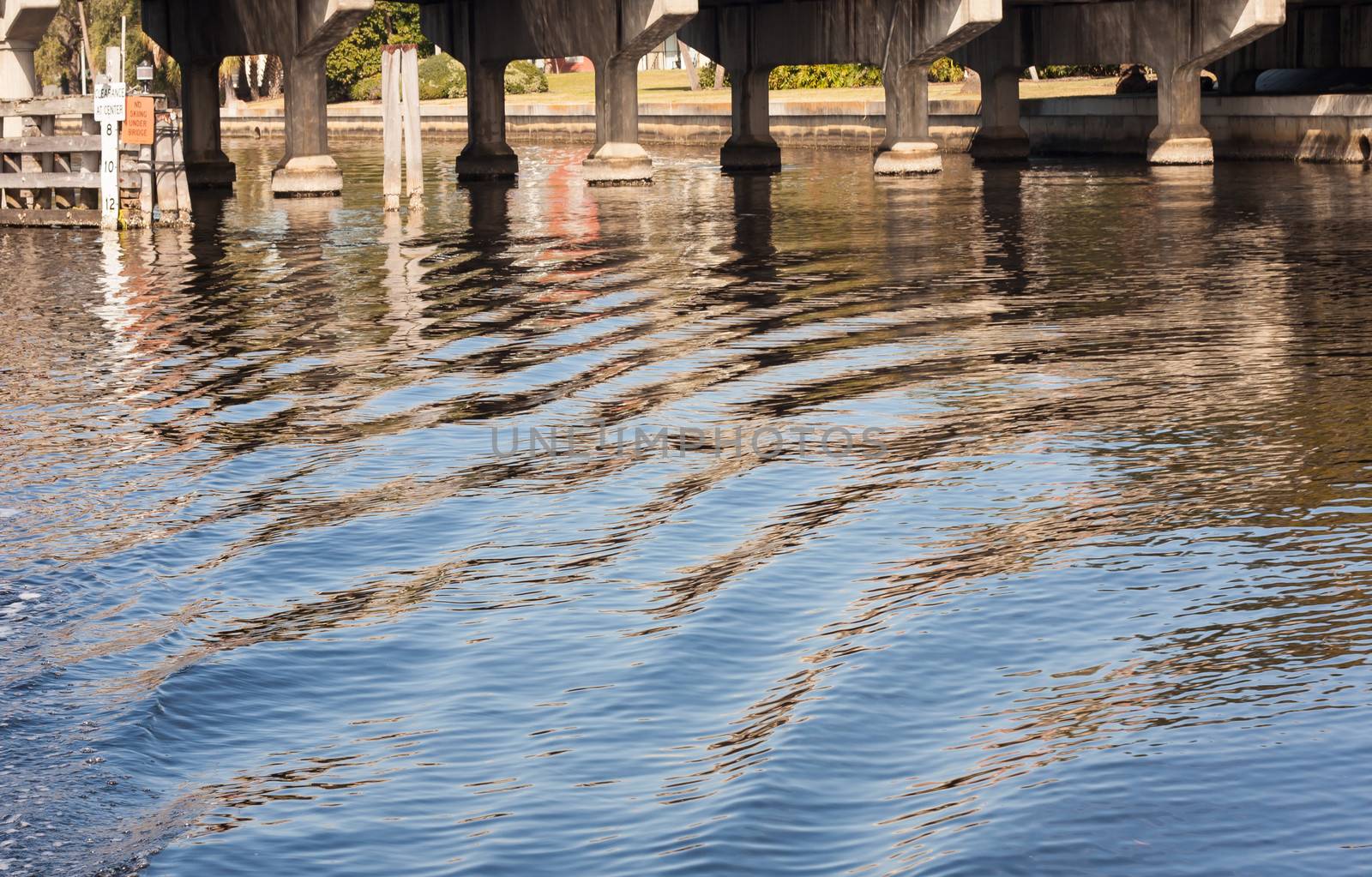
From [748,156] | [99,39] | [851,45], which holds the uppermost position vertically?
[99,39]

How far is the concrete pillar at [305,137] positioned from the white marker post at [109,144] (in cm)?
837

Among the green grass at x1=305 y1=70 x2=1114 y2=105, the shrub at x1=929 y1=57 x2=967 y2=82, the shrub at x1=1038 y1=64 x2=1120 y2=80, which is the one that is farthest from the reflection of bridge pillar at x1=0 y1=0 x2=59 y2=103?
the shrub at x1=929 y1=57 x2=967 y2=82

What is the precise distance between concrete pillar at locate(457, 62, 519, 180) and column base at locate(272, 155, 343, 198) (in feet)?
23.0

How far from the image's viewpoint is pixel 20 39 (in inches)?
1245

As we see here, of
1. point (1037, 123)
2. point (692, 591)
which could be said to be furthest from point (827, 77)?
point (692, 591)

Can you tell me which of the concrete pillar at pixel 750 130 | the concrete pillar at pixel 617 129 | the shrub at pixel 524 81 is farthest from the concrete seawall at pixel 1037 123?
the concrete pillar at pixel 617 129

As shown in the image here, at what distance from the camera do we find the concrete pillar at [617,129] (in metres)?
40.7

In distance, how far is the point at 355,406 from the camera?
552 inches

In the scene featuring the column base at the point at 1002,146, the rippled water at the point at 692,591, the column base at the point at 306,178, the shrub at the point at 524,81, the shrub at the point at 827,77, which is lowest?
the rippled water at the point at 692,591

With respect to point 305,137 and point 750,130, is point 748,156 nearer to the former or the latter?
point 750,130

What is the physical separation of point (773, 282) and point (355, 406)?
856 cm

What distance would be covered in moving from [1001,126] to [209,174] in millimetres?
18881

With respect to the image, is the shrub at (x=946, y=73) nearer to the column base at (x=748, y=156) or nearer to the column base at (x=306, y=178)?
the column base at (x=748, y=156)

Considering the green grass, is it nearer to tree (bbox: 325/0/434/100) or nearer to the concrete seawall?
the concrete seawall
